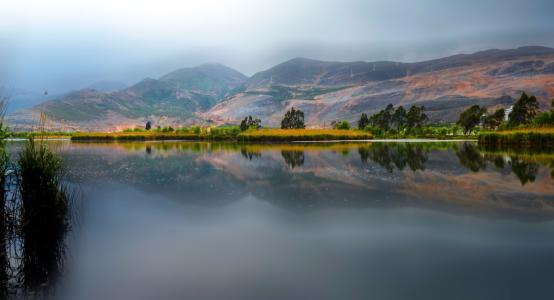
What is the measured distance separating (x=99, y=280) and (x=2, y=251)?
9.03 ft

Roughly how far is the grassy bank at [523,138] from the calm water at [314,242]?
28.7m

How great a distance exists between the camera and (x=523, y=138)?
4203cm

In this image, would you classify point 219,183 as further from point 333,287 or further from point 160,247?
point 333,287

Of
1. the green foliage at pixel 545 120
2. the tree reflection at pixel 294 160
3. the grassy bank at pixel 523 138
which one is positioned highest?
the green foliage at pixel 545 120

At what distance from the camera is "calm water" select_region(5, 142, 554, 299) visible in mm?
6012

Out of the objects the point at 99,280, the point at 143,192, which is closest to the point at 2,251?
the point at 99,280

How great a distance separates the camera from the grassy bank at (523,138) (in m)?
40.2

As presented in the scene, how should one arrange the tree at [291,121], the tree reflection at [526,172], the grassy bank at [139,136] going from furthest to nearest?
the tree at [291,121]
the grassy bank at [139,136]
the tree reflection at [526,172]

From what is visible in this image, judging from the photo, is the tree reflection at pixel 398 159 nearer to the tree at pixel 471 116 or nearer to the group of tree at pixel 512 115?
the group of tree at pixel 512 115

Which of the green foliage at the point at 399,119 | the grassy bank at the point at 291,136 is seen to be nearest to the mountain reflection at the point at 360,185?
the grassy bank at the point at 291,136

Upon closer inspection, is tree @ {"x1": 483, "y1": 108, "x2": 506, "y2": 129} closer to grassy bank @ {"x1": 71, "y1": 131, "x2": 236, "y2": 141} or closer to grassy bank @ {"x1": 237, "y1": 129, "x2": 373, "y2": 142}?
grassy bank @ {"x1": 237, "y1": 129, "x2": 373, "y2": 142}

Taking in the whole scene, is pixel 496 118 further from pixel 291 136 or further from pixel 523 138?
pixel 291 136

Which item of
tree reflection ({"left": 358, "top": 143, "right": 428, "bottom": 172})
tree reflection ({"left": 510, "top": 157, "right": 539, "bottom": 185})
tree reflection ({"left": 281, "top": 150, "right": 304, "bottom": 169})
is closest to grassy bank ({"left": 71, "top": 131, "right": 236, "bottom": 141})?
tree reflection ({"left": 281, "top": 150, "right": 304, "bottom": 169})

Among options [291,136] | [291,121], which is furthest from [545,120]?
[291,121]
